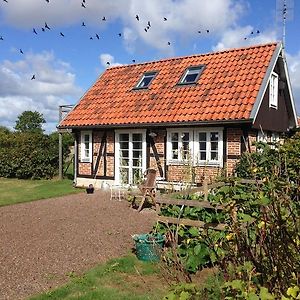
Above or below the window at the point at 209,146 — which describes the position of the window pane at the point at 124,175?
below

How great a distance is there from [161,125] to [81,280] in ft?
32.6

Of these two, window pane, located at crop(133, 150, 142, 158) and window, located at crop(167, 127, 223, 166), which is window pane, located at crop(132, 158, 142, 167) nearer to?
window pane, located at crop(133, 150, 142, 158)

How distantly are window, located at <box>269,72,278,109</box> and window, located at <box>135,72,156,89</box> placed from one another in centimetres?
515

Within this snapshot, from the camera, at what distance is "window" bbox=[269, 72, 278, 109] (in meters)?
16.7

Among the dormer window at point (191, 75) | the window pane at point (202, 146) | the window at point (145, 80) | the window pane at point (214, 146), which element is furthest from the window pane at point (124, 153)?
the window pane at point (214, 146)

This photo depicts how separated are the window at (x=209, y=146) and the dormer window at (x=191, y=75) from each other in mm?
2851

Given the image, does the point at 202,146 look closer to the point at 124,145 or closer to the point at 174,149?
the point at 174,149

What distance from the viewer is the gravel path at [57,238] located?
6246 millimetres

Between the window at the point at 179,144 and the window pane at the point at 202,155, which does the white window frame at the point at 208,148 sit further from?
the window at the point at 179,144

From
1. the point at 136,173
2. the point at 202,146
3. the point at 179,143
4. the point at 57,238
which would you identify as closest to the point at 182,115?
the point at 179,143

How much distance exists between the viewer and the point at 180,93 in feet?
54.2

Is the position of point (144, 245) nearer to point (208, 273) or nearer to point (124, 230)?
point (208, 273)

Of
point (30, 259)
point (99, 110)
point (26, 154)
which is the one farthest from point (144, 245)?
point (26, 154)

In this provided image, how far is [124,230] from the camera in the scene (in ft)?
31.0
